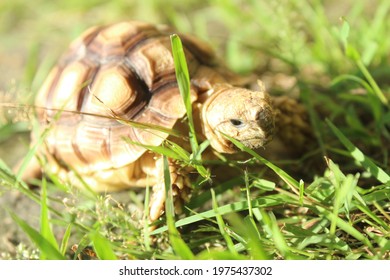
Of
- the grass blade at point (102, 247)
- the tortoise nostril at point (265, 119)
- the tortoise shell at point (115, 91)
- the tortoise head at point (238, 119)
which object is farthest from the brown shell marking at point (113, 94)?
the grass blade at point (102, 247)

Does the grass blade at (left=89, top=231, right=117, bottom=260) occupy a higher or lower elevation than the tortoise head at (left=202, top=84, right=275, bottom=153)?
lower

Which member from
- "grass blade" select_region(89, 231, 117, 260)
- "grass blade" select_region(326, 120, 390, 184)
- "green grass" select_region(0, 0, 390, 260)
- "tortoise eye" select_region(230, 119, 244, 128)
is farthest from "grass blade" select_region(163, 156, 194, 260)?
"grass blade" select_region(326, 120, 390, 184)

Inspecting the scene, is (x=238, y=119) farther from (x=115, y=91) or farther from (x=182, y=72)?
(x=115, y=91)

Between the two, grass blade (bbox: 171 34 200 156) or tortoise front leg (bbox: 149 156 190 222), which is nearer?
grass blade (bbox: 171 34 200 156)

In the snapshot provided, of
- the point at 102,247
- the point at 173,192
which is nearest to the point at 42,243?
the point at 102,247

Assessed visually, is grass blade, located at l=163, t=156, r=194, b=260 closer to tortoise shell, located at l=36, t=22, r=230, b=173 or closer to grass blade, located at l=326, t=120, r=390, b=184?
tortoise shell, located at l=36, t=22, r=230, b=173

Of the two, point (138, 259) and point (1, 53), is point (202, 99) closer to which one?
point (138, 259)

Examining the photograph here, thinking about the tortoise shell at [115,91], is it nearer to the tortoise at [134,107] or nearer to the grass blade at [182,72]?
the tortoise at [134,107]
